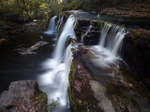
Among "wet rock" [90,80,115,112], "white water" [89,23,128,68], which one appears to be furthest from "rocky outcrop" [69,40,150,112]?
"white water" [89,23,128,68]

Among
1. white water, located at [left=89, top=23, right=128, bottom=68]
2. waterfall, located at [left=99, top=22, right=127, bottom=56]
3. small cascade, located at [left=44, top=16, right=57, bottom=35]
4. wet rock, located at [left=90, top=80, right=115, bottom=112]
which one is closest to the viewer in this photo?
wet rock, located at [left=90, top=80, right=115, bottom=112]

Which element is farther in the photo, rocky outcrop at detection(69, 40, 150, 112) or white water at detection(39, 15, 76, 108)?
white water at detection(39, 15, 76, 108)

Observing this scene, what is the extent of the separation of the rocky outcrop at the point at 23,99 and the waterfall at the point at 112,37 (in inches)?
209

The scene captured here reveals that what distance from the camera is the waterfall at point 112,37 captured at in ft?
24.0

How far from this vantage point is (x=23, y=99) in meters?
4.62

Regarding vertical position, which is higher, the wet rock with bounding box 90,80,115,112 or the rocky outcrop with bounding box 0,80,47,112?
the wet rock with bounding box 90,80,115,112

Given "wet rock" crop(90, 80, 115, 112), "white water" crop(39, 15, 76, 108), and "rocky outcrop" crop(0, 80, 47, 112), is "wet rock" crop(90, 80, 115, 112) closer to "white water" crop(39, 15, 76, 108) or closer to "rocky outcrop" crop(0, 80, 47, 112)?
"white water" crop(39, 15, 76, 108)

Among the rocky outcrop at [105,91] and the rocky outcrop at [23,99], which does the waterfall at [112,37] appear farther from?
the rocky outcrop at [23,99]

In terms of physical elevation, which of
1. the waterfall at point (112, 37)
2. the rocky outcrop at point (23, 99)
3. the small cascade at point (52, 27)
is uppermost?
the waterfall at point (112, 37)

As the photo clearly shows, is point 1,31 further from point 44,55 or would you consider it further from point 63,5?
point 63,5

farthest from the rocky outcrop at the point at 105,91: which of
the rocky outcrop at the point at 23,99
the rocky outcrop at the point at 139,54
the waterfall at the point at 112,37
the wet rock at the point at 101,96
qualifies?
the waterfall at the point at 112,37

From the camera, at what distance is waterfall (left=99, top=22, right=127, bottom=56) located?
7.33 m

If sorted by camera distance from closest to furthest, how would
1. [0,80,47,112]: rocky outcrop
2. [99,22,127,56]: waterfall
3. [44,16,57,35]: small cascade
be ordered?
[0,80,47,112]: rocky outcrop
[99,22,127,56]: waterfall
[44,16,57,35]: small cascade

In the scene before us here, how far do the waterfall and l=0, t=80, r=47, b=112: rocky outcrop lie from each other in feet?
17.4
